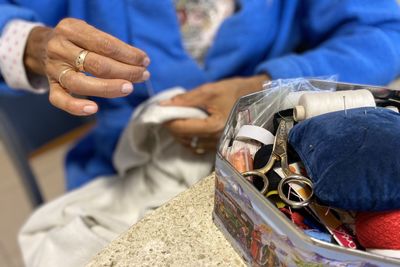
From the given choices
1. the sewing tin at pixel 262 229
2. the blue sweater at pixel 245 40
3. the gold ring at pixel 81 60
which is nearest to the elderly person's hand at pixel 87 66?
the gold ring at pixel 81 60

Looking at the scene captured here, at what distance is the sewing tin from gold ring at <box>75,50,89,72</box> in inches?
6.3

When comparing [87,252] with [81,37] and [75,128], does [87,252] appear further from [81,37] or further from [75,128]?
[75,128]

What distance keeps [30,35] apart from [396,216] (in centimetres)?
49

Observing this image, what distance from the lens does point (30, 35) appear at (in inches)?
21.8

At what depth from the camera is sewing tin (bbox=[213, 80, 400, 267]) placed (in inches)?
10.1

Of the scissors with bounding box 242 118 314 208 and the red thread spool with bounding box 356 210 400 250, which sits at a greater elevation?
the scissors with bounding box 242 118 314 208

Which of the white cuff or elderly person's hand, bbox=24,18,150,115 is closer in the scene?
elderly person's hand, bbox=24,18,150,115

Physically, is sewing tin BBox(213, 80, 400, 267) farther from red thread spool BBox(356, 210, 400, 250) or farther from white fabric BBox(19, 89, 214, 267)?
white fabric BBox(19, 89, 214, 267)

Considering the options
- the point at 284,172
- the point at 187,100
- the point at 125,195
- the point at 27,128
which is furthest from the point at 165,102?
the point at 27,128

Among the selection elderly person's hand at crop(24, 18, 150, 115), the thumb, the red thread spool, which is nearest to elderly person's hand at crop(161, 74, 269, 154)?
the thumb

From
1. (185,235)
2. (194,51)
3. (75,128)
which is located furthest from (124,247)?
(75,128)

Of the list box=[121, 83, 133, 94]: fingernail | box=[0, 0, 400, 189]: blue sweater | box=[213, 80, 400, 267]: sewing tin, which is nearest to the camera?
box=[213, 80, 400, 267]: sewing tin

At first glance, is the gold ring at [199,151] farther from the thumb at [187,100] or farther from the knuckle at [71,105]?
the knuckle at [71,105]

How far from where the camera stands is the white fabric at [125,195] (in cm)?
55
